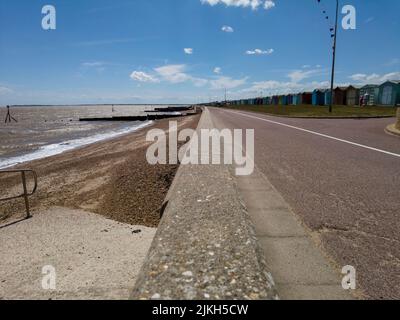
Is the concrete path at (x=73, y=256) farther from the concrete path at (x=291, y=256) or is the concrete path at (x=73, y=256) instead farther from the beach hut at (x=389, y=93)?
the beach hut at (x=389, y=93)

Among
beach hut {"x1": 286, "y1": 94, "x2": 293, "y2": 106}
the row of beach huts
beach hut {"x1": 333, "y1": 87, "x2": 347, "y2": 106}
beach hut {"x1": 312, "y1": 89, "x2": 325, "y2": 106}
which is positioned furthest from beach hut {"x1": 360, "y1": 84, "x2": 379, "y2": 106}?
beach hut {"x1": 286, "y1": 94, "x2": 293, "y2": 106}

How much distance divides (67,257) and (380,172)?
254 inches

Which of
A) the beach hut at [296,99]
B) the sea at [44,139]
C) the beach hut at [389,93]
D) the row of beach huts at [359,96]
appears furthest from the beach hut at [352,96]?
the sea at [44,139]

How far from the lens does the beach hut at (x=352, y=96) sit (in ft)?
177

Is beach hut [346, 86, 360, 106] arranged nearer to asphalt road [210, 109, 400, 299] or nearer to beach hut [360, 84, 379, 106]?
beach hut [360, 84, 379, 106]

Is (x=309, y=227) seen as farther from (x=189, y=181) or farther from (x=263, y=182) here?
(x=189, y=181)

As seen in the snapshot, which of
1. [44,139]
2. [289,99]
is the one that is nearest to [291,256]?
[44,139]

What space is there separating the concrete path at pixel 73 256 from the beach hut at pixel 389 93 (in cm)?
5041

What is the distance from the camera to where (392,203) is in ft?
13.8

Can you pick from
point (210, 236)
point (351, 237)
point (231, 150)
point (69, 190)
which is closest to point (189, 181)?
point (210, 236)

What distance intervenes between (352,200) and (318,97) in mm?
67370

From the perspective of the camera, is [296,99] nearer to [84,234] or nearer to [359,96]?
[359,96]

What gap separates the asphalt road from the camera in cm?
270

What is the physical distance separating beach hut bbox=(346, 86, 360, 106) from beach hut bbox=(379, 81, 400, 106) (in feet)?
22.1
